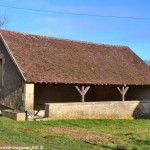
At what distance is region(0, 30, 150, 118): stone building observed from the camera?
766 inches

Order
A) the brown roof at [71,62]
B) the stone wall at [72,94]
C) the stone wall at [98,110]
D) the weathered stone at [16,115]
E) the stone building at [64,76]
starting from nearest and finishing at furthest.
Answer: the weathered stone at [16,115], the stone wall at [98,110], the stone building at [64,76], the brown roof at [71,62], the stone wall at [72,94]

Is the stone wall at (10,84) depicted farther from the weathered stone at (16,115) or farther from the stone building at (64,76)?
the weathered stone at (16,115)

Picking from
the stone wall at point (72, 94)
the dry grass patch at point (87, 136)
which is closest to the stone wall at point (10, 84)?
the stone wall at point (72, 94)

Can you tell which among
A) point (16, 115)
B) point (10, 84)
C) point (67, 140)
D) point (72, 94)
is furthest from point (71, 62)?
point (67, 140)

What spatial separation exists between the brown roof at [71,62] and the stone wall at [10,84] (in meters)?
0.61

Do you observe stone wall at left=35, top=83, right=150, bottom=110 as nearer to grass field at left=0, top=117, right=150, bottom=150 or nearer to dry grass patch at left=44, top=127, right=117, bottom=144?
grass field at left=0, top=117, right=150, bottom=150

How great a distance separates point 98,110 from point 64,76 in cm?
277

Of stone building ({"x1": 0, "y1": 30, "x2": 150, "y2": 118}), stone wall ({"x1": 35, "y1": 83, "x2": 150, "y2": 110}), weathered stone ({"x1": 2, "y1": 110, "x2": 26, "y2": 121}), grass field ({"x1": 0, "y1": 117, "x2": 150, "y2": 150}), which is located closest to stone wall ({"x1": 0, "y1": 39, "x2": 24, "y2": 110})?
stone building ({"x1": 0, "y1": 30, "x2": 150, "y2": 118})

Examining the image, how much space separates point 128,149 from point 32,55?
39.0 feet

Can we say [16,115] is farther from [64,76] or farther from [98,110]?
[98,110]

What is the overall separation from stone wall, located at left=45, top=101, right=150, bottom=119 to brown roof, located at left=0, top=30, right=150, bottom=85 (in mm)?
1684

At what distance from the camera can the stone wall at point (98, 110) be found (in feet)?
59.3

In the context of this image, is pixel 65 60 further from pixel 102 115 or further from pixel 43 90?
pixel 102 115

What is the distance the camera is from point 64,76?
2033cm
